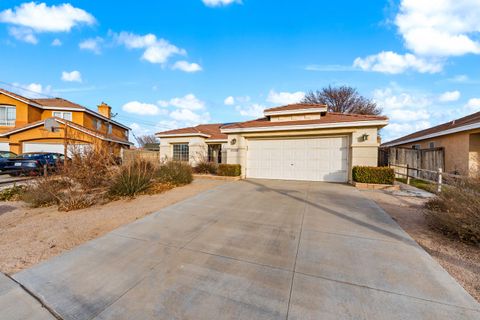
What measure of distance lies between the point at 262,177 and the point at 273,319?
10175mm

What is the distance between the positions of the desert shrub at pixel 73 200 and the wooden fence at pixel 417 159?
1497cm

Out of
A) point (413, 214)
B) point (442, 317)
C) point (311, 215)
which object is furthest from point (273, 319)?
point (413, 214)

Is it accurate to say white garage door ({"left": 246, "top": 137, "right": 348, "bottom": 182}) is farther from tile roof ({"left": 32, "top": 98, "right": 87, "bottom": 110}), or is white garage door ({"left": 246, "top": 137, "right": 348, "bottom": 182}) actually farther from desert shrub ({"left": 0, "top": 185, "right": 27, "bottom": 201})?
tile roof ({"left": 32, "top": 98, "right": 87, "bottom": 110})

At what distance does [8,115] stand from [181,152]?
19.8 m

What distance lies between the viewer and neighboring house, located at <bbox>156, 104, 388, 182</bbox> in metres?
10.1

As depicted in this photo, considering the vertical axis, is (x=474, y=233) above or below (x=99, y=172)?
below

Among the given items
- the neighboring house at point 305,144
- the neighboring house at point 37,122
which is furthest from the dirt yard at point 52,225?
the neighboring house at point 37,122

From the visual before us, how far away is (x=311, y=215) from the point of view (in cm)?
543

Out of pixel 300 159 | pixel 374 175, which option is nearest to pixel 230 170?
pixel 300 159

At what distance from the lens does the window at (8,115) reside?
21.2 m

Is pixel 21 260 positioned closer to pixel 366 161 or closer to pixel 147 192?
pixel 147 192

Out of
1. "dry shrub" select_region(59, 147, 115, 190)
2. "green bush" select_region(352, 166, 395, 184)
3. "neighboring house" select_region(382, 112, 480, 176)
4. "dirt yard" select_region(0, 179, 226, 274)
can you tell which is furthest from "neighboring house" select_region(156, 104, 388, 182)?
"dry shrub" select_region(59, 147, 115, 190)

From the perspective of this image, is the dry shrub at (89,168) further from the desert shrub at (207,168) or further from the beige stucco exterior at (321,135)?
the desert shrub at (207,168)

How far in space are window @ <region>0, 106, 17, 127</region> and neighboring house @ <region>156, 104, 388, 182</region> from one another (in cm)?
2390
